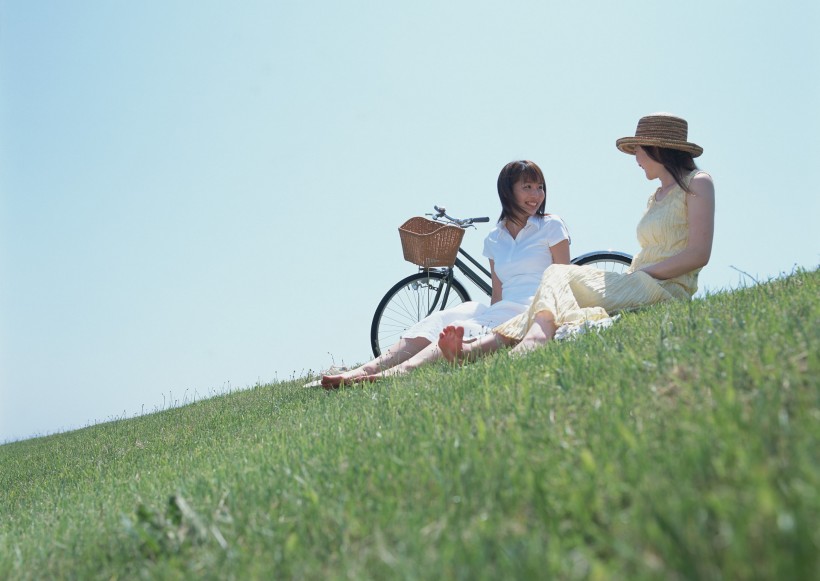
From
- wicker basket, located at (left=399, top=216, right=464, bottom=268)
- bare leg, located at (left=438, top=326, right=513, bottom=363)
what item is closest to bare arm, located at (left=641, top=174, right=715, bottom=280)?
bare leg, located at (left=438, top=326, right=513, bottom=363)

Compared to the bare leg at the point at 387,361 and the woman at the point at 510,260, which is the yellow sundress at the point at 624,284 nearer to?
the woman at the point at 510,260

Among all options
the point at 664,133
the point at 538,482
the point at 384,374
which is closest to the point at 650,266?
the point at 664,133

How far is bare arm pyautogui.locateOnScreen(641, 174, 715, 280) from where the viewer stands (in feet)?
18.4

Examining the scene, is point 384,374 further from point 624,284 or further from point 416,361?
point 624,284

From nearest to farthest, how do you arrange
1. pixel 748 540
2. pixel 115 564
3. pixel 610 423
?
pixel 748 540 < pixel 610 423 < pixel 115 564

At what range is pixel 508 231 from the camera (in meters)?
7.15

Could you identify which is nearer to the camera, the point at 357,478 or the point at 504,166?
the point at 357,478

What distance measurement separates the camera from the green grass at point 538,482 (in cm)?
169

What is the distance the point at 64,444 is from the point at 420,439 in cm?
742

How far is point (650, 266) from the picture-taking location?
583cm

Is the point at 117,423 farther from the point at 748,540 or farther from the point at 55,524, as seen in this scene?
the point at 748,540

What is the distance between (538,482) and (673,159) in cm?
450

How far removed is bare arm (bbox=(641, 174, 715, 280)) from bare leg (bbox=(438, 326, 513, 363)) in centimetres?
127

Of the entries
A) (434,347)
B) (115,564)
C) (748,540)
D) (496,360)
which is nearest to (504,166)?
(434,347)
